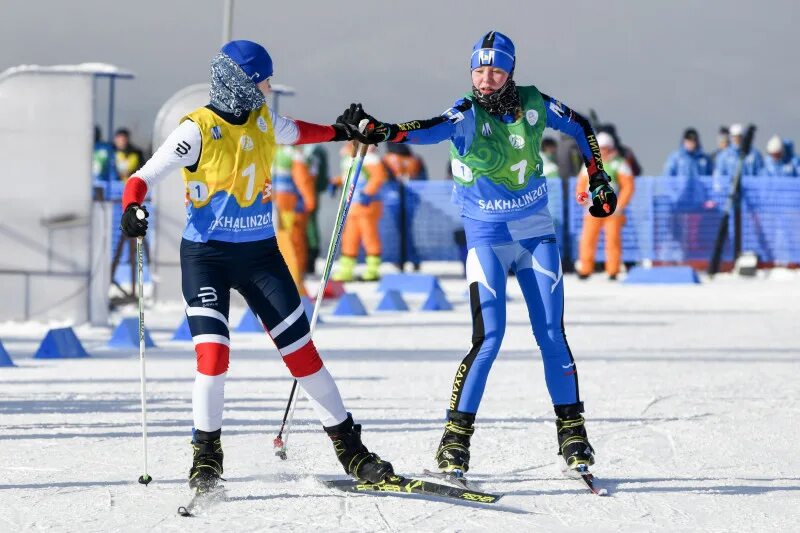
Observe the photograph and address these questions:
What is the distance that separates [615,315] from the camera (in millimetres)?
15047

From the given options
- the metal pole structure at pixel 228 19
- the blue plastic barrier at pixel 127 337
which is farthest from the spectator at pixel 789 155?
the blue plastic barrier at pixel 127 337

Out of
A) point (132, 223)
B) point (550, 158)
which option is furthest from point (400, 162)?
point (132, 223)

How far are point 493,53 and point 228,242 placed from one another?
4.35 feet

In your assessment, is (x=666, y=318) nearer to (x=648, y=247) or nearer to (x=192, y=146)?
(x=648, y=247)

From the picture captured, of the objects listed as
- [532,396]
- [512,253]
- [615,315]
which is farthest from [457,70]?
[512,253]

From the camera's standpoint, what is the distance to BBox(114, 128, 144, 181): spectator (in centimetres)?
2244

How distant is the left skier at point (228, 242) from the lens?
18.4ft

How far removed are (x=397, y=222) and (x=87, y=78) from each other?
9.65 meters

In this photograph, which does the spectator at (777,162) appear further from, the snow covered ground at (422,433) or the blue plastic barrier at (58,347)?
the blue plastic barrier at (58,347)

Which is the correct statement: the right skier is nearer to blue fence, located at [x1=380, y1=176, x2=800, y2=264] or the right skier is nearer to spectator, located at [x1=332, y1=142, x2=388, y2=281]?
spectator, located at [x1=332, y1=142, x2=388, y2=281]

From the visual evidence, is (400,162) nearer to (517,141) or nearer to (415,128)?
(517,141)

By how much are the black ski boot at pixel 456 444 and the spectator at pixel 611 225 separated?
A: 48.1 ft

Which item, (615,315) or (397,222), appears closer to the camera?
(615,315)

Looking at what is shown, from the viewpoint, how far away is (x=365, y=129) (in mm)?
6039
